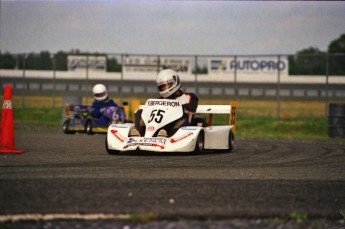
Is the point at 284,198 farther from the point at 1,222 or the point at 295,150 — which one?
the point at 295,150

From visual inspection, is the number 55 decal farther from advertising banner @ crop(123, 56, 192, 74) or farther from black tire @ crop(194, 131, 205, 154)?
advertising banner @ crop(123, 56, 192, 74)

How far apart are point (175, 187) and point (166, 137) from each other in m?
5.92

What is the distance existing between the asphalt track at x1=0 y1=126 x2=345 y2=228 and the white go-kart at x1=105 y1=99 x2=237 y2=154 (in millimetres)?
225

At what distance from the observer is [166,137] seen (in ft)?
50.7

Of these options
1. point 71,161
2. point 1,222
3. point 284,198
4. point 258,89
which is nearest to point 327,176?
point 284,198

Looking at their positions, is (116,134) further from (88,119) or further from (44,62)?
(44,62)

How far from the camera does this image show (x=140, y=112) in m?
16.3

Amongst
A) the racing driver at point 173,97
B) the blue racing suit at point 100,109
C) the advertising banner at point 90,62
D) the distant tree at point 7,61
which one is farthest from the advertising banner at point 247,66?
the racing driver at point 173,97

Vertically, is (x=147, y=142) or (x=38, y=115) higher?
(x=147, y=142)

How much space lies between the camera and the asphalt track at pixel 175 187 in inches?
311

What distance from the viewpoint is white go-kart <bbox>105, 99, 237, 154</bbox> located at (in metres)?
15.1

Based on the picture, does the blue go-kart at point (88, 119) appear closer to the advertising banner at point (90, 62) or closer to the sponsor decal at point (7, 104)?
the sponsor decal at point (7, 104)

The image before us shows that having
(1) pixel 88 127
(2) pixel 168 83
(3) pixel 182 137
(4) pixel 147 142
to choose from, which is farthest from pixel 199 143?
(1) pixel 88 127

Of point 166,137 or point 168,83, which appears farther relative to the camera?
point 168,83
